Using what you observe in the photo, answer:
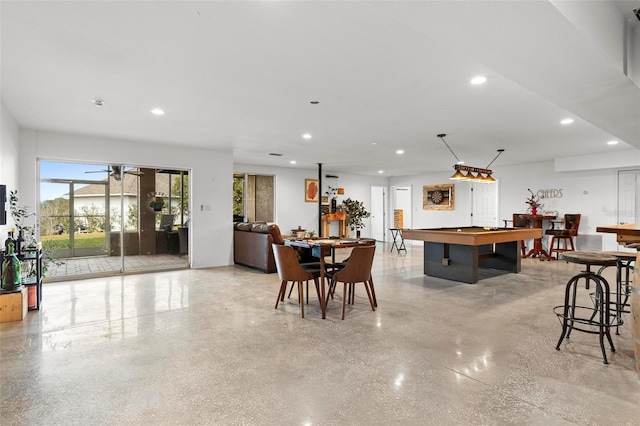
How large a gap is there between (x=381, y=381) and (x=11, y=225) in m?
5.16

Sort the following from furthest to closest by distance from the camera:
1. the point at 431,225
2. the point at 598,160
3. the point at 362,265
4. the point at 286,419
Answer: the point at 431,225 → the point at 598,160 → the point at 362,265 → the point at 286,419

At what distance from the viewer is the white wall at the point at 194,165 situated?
5.77m

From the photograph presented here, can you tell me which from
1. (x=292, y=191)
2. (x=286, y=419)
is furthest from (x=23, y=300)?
(x=292, y=191)

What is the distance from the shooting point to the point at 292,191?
35.0ft

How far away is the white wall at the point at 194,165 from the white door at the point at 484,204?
23.7ft

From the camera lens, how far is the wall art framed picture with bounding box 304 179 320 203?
35.9ft

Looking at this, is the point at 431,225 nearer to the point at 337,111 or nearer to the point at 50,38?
the point at 337,111

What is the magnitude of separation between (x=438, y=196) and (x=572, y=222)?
385cm

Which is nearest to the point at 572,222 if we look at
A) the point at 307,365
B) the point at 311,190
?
the point at 311,190

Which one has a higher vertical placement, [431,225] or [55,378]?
[431,225]

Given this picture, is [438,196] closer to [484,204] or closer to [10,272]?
[484,204]

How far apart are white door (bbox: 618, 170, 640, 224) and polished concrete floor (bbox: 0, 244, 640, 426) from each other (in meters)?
5.05

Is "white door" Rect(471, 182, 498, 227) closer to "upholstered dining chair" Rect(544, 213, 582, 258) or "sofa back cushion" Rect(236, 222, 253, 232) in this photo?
"upholstered dining chair" Rect(544, 213, 582, 258)

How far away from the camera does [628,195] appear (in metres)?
7.92
